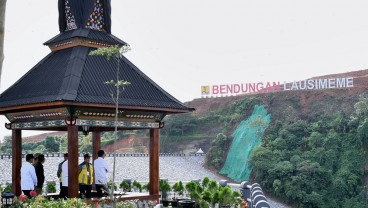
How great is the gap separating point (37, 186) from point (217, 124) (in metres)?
41.5

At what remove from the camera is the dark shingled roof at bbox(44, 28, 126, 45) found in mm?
11489

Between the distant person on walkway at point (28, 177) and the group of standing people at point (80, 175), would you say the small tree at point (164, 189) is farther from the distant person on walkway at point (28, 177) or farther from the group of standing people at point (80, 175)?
the distant person on walkway at point (28, 177)

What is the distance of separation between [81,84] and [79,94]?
391mm

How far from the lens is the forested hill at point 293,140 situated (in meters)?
34.2

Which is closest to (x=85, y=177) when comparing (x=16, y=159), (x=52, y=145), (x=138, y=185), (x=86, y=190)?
(x=86, y=190)

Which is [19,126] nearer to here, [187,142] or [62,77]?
[62,77]

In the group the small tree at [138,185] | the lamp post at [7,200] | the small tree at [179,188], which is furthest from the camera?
the small tree at [138,185]

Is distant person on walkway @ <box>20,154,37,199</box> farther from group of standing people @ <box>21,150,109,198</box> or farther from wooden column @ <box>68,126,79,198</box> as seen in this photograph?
wooden column @ <box>68,126,79,198</box>

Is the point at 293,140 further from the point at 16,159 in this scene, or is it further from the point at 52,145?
the point at 16,159

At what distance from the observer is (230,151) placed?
44469 millimetres

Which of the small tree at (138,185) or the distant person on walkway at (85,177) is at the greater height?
the distant person on walkway at (85,177)

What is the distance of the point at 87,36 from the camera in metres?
11.4

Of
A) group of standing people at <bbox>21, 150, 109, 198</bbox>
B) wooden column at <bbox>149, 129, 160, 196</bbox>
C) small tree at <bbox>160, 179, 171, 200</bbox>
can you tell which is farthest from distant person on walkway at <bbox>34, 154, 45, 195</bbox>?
small tree at <bbox>160, 179, 171, 200</bbox>

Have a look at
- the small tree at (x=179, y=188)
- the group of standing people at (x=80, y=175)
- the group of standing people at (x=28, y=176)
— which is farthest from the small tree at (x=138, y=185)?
the group of standing people at (x=28, y=176)
